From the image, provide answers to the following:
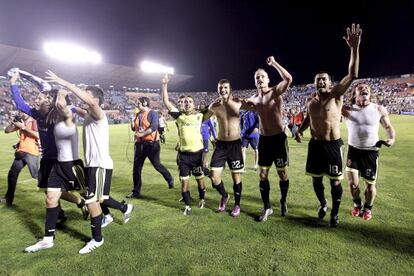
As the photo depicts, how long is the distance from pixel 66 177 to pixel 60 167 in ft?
0.54

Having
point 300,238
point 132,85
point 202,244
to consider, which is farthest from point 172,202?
point 132,85

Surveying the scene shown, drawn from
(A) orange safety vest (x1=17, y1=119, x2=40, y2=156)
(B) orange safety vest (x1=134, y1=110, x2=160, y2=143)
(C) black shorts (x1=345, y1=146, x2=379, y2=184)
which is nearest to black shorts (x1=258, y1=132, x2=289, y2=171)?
(C) black shorts (x1=345, y1=146, x2=379, y2=184)

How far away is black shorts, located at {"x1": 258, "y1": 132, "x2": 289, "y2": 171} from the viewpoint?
5312mm

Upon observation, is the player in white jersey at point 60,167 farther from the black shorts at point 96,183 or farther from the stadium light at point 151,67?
the stadium light at point 151,67

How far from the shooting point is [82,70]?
52.6 m

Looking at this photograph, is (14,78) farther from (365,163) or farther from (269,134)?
(365,163)

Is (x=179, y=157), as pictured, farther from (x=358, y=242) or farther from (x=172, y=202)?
(x=358, y=242)

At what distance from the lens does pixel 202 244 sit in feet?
14.1

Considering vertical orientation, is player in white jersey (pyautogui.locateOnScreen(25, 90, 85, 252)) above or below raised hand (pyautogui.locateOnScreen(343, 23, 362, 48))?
below

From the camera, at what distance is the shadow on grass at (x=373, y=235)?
13.4 feet

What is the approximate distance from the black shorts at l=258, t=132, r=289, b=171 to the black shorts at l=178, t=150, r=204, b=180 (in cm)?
116

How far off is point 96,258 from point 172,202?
2.57 meters

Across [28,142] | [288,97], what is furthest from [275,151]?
[288,97]

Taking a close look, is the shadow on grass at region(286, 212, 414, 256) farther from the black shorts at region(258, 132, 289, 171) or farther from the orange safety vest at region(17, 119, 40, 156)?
the orange safety vest at region(17, 119, 40, 156)
